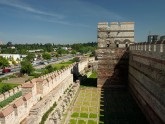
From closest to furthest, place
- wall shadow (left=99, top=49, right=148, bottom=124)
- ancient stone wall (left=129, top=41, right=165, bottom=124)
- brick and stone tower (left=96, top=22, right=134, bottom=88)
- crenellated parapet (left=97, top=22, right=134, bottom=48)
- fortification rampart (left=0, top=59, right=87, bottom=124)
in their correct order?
ancient stone wall (left=129, top=41, right=165, bottom=124) < fortification rampart (left=0, top=59, right=87, bottom=124) < wall shadow (left=99, top=49, right=148, bottom=124) < brick and stone tower (left=96, top=22, right=134, bottom=88) < crenellated parapet (left=97, top=22, right=134, bottom=48)

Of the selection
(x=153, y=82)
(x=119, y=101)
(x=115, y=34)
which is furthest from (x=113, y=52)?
(x=153, y=82)

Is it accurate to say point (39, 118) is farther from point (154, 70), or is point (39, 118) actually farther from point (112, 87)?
point (112, 87)

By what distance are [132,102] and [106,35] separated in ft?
28.0

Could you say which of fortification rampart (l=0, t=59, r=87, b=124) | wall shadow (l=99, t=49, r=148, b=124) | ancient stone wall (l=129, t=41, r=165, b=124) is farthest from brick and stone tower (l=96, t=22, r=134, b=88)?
ancient stone wall (l=129, t=41, r=165, b=124)

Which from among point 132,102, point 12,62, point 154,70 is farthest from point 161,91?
point 12,62

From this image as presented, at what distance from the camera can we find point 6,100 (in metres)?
20.5

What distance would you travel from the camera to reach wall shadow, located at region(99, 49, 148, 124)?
1405 centimetres

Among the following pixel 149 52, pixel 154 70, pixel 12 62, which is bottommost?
pixel 12 62

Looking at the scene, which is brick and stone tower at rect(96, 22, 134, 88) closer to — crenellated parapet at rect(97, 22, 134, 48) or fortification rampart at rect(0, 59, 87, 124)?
crenellated parapet at rect(97, 22, 134, 48)

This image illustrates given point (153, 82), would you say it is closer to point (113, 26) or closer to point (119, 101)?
point (119, 101)

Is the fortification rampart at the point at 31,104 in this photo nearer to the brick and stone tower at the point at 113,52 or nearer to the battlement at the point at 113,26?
the brick and stone tower at the point at 113,52

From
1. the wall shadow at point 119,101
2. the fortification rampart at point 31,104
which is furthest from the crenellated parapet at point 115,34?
the fortification rampart at point 31,104

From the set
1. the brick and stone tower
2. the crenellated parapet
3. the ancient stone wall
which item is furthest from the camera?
the crenellated parapet

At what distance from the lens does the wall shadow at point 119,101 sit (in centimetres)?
1405
